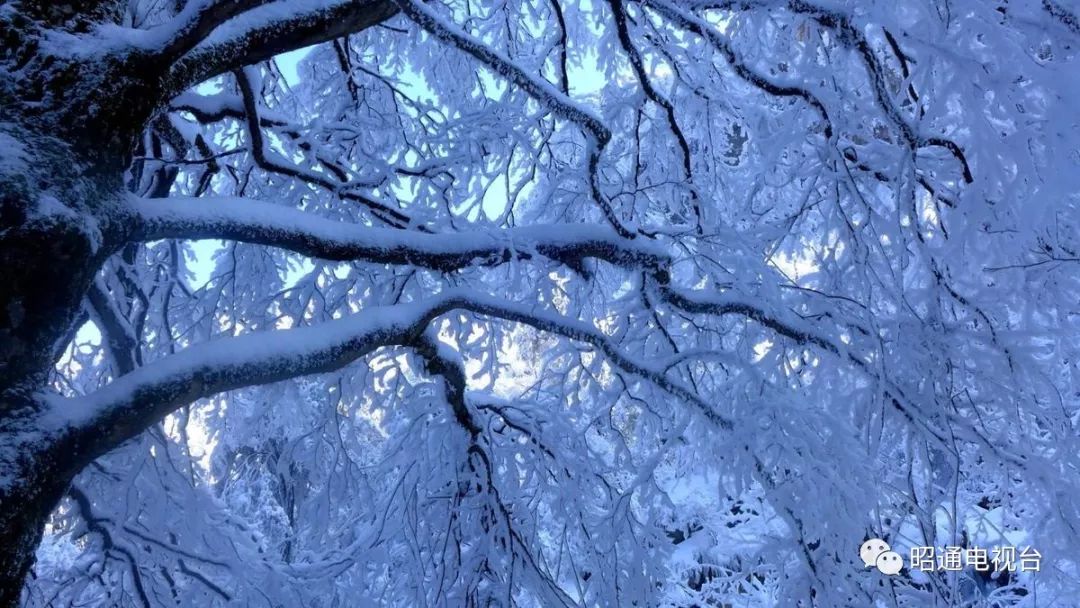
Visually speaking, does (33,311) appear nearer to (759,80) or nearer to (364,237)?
(364,237)

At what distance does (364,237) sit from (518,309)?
689mm

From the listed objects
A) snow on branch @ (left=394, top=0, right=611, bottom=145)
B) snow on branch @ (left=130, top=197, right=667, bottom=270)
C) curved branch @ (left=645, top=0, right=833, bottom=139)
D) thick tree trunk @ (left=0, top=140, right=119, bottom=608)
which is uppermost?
curved branch @ (left=645, top=0, right=833, bottom=139)

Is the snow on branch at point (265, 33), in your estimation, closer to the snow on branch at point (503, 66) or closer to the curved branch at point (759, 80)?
the snow on branch at point (503, 66)

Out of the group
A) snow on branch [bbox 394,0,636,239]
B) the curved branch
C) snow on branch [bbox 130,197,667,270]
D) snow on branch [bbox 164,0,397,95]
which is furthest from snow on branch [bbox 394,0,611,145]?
the curved branch

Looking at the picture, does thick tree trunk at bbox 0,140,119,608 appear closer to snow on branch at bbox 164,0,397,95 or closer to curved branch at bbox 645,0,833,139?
snow on branch at bbox 164,0,397,95

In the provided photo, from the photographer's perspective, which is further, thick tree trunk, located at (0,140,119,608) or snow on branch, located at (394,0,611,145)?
snow on branch, located at (394,0,611,145)

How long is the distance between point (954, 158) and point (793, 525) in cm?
162

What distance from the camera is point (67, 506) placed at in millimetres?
3102

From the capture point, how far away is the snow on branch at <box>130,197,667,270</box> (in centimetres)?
200

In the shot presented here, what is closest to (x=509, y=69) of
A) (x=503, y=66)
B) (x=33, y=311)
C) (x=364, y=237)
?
(x=503, y=66)

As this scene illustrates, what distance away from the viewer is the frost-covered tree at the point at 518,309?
1.78 m

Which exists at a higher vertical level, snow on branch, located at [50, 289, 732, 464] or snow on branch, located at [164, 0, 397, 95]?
snow on branch, located at [164, 0, 397, 95]

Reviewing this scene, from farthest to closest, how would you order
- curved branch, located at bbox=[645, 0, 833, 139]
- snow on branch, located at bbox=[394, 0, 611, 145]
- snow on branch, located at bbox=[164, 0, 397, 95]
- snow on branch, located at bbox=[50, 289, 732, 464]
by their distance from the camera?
curved branch, located at bbox=[645, 0, 833, 139], snow on branch, located at bbox=[394, 0, 611, 145], snow on branch, located at bbox=[164, 0, 397, 95], snow on branch, located at bbox=[50, 289, 732, 464]

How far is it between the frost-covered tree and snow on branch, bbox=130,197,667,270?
0.03 feet
